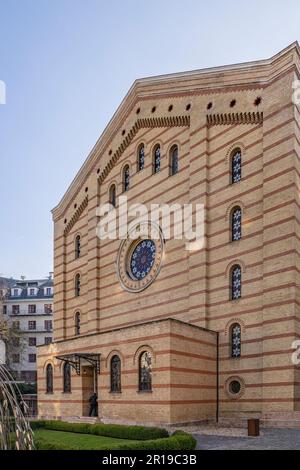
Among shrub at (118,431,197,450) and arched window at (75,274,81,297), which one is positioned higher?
arched window at (75,274,81,297)

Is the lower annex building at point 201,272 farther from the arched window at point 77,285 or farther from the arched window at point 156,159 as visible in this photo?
the arched window at point 77,285

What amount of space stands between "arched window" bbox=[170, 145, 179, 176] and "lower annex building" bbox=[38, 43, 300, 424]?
66mm

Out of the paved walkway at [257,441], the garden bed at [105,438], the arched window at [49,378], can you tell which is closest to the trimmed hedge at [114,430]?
the garden bed at [105,438]

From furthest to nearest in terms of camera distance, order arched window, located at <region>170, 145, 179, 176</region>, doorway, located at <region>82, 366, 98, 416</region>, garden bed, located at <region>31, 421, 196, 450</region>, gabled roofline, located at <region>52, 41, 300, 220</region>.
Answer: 1. arched window, located at <region>170, 145, 179, 176</region>
2. doorway, located at <region>82, 366, 98, 416</region>
3. gabled roofline, located at <region>52, 41, 300, 220</region>
4. garden bed, located at <region>31, 421, 196, 450</region>

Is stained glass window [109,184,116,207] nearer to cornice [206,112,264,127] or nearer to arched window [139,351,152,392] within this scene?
cornice [206,112,264,127]

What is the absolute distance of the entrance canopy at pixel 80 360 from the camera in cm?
2438

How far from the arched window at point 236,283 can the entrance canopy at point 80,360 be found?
7306 millimetres

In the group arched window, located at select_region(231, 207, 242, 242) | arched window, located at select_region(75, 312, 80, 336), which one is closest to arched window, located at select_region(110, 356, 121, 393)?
arched window, located at select_region(231, 207, 242, 242)

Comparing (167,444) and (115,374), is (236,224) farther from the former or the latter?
(167,444)

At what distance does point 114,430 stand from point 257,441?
559 cm

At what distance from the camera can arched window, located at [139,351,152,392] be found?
2108cm

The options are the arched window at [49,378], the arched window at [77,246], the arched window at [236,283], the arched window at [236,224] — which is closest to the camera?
the arched window at [236,283]

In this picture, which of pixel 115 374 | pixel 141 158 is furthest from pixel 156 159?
pixel 115 374

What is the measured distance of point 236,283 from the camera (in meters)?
22.9
